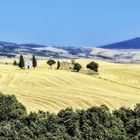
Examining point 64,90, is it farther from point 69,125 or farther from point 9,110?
point 69,125

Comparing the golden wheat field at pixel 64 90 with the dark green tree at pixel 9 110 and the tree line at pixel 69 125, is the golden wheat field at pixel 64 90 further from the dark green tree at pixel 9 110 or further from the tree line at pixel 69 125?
the tree line at pixel 69 125

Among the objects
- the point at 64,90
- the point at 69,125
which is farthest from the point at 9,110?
the point at 64,90

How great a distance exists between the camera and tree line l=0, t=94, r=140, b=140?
42.3 metres

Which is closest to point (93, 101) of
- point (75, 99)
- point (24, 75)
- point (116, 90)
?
point (75, 99)

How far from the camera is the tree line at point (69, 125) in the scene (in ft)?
139

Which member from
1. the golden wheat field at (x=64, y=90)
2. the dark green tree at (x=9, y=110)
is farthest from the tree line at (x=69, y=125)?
the golden wheat field at (x=64, y=90)

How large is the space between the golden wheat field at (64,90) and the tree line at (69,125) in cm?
2675

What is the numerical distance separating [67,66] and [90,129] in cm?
12834

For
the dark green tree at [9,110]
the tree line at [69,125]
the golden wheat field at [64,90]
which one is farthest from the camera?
the golden wheat field at [64,90]

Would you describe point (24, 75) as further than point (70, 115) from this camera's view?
Yes

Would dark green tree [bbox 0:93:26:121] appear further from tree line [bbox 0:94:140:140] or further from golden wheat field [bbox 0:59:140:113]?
golden wheat field [bbox 0:59:140:113]

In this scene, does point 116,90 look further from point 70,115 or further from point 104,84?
point 70,115

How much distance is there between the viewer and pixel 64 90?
10638cm

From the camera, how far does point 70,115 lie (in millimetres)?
49062
